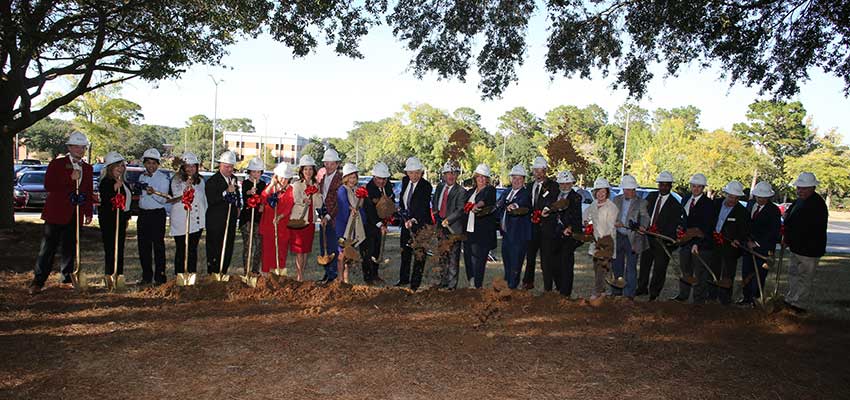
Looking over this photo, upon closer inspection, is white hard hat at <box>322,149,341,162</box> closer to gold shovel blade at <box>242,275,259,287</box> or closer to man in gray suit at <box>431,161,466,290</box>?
man in gray suit at <box>431,161,466,290</box>

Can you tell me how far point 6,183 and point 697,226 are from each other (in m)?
15.0

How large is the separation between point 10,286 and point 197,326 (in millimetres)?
3733

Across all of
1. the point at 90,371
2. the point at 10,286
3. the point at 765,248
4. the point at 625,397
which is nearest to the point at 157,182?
the point at 10,286

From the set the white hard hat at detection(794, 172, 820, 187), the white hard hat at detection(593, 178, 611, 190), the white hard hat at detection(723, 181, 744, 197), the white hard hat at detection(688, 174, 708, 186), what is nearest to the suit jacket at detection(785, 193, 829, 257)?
the white hard hat at detection(794, 172, 820, 187)

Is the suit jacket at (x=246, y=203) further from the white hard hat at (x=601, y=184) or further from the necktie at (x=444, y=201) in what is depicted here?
the white hard hat at (x=601, y=184)

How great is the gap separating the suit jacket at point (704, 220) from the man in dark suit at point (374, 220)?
14.8 feet

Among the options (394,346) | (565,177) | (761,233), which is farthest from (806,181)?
(394,346)

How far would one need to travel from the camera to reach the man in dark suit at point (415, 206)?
332 inches

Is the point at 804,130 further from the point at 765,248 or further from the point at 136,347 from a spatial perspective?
the point at 136,347

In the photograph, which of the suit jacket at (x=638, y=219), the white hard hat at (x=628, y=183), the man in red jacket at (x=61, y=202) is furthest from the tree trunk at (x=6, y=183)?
the suit jacket at (x=638, y=219)

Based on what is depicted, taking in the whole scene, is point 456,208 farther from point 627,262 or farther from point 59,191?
point 59,191

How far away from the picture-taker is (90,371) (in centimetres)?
480

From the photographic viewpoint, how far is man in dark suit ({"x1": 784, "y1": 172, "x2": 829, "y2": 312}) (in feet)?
27.0

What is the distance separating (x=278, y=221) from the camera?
27.1 ft
